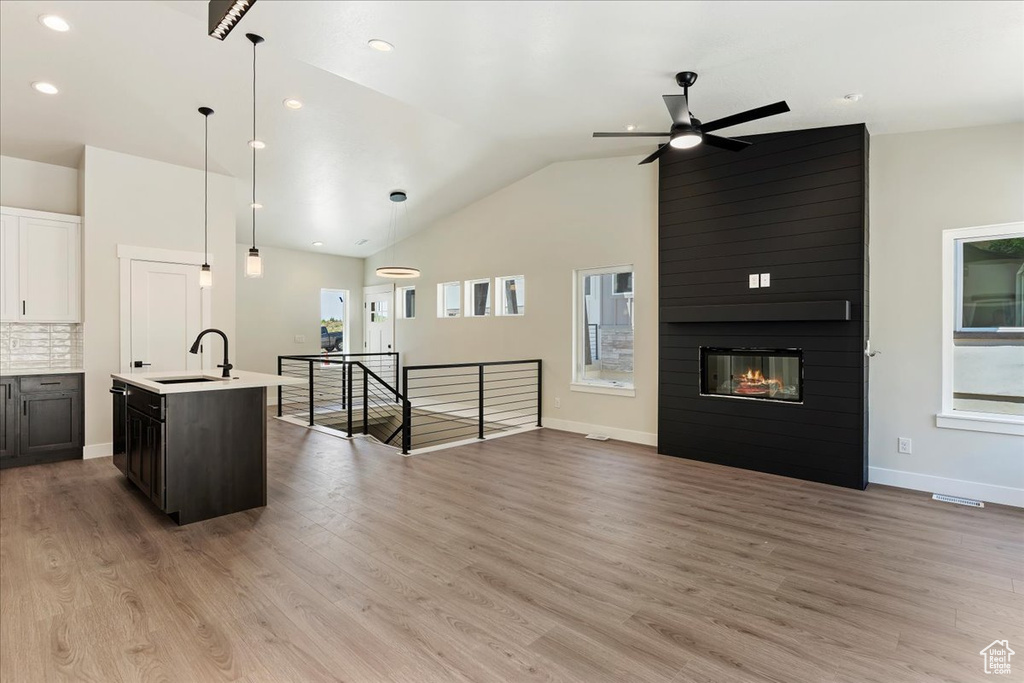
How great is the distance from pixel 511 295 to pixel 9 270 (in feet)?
18.4

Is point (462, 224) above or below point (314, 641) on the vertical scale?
above

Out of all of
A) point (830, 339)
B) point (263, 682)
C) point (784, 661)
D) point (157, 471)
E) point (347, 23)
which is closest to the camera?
point (263, 682)

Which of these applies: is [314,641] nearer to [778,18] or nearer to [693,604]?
[693,604]

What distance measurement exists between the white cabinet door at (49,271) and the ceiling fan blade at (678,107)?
5941mm

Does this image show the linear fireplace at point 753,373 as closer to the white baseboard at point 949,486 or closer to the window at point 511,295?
the white baseboard at point 949,486

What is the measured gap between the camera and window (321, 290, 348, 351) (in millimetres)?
10047

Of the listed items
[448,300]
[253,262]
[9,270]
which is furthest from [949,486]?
[9,270]

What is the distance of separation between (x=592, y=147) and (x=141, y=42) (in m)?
4.26

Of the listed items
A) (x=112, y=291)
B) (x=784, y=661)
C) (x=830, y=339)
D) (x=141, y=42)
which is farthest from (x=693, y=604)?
(x=112, y=291)

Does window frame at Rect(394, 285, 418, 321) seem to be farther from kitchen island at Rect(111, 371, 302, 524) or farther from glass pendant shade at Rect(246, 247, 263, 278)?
kitchen island at Rect(111, 371, 302, 524)

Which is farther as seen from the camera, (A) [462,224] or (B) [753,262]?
(A) [462,224]

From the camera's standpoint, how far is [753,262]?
489cm

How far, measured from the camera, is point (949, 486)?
4148 mm

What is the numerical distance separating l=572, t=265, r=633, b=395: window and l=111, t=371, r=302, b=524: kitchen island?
3847 mm
